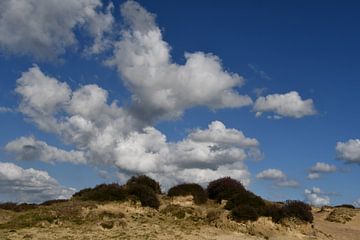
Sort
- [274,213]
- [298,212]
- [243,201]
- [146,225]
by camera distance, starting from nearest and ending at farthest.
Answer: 1. [146,225]
2. [274,213]
3. [298,212]
4. [243,201]

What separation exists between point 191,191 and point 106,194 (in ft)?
27.5

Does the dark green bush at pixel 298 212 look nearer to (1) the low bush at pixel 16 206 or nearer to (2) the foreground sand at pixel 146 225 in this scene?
(2) the foreground sand at pixel 146 225

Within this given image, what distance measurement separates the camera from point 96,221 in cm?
4128

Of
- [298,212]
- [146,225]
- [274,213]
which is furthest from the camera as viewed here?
[298,212]

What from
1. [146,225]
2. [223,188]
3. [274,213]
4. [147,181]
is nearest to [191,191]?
[223,188]

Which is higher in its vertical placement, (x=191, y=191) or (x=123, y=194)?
(x=191, y=191)

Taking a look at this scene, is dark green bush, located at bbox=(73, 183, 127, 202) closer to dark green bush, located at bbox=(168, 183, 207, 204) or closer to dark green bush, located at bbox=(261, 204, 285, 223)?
dark green bush, located at bbox=(168, 183, 207, 204)

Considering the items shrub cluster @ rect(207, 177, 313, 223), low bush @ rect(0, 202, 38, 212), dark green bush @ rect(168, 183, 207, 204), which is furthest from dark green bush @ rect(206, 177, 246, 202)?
low bush @ rect(0, 202, 38, 212)

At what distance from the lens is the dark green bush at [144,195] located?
46.1m

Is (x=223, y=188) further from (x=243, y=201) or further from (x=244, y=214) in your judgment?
(x=244, y=214)

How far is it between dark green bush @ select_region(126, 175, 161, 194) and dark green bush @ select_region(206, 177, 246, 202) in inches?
203

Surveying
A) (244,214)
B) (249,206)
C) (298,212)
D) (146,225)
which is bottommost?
(146,225)

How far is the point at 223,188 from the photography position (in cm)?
5222

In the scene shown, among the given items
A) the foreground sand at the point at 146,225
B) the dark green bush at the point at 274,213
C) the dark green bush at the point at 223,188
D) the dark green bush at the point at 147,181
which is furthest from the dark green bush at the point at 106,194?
the dark green bush at the point at 274,213
